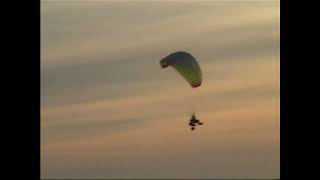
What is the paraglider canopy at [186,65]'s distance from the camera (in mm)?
65250

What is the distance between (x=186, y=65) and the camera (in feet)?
218

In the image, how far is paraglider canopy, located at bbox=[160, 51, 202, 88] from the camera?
65.2 metres
